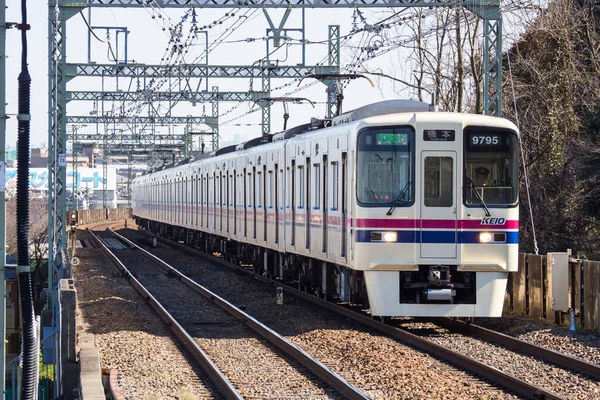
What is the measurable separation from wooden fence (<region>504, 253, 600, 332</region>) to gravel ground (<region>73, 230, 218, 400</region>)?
486cm

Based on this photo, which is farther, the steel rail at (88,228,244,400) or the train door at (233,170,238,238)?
the train door at (233,170,238,238)

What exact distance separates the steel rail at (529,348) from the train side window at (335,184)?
216cm

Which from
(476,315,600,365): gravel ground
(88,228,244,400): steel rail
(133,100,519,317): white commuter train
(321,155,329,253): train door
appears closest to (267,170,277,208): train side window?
(88,228,244,400): steel rail

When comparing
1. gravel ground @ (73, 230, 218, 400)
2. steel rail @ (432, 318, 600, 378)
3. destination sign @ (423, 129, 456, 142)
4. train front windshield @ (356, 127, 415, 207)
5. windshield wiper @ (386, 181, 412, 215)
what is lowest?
gravel ground @ (73, 230, 218, 400)

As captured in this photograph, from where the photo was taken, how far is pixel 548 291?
543 inches

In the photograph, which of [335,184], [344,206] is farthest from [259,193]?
[344,206]

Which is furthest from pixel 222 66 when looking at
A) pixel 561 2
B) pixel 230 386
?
pixel 230 386

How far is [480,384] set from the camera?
9562 mm

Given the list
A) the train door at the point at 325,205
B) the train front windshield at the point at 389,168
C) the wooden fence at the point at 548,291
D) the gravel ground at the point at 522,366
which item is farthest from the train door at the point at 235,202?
the train front windshield at the point at 389,168

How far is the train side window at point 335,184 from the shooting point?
14289 mm

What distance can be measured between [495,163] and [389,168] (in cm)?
132

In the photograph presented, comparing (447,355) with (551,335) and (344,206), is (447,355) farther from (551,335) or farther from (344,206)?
(344,206)

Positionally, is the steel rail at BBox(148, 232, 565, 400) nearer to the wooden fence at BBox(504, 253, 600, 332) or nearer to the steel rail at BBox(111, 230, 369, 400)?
the steel rail at BBox(111, 230, 369, 400)

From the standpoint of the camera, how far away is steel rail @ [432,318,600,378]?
1008cm
